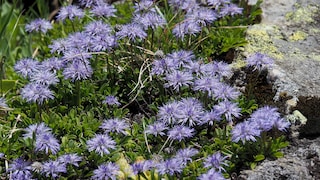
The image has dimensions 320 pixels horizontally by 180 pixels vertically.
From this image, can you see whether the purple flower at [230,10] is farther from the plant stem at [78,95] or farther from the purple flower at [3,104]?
the purple flower at [3,104]

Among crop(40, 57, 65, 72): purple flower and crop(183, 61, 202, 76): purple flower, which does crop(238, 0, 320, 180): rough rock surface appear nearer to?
crop(183, 61, 202, 76): purple flower

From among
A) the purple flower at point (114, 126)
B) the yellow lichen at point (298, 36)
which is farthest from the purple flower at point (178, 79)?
the yellow lichen at point (298, 36)

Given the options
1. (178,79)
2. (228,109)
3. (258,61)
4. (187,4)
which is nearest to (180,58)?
(178,79)

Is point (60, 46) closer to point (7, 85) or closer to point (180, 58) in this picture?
point (7, 85)

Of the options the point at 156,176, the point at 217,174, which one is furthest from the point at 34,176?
the point at 217,174

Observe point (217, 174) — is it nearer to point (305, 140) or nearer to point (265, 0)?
point (305, 140)

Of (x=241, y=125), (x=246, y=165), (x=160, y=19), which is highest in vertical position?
(x=160, y=19)

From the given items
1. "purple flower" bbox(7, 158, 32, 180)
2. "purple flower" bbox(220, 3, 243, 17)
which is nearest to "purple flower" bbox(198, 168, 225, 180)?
"purple flower" bbox(7, 158, 32, 180)
